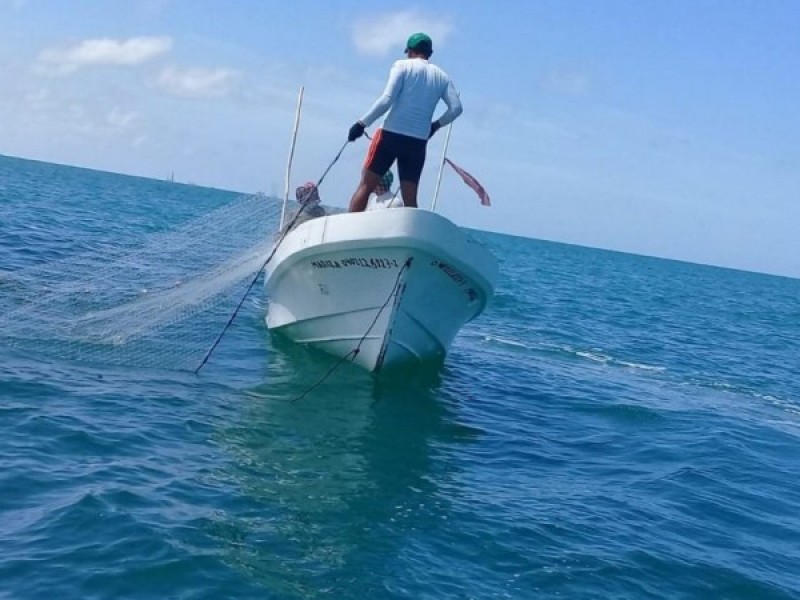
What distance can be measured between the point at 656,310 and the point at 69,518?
29909 mm

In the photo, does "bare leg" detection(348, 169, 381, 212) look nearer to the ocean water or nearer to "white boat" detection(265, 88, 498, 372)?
"white boat" detection(265, 88, 498, 372)

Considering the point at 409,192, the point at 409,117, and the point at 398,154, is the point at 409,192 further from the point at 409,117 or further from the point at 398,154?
the point at 409,117

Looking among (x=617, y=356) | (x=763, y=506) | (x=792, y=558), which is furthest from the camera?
(x=617, y=356)

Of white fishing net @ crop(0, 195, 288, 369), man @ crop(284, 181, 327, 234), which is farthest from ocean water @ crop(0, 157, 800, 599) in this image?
man @ crop(284, 181, 327, 234)

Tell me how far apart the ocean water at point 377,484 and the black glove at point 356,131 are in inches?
115

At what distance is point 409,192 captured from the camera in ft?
37.0

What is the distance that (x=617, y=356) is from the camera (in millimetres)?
18750

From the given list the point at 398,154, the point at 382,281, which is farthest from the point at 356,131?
the point at 382,281

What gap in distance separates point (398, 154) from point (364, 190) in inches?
26.5

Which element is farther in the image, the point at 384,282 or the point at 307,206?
the point at 307,206

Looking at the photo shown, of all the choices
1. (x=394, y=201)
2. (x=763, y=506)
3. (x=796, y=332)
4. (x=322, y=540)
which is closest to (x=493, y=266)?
(x=394, y=201)

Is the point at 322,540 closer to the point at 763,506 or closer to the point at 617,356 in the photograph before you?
the point at 763,506

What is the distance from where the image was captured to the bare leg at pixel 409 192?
11242 mm

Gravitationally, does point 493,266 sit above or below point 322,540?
above
